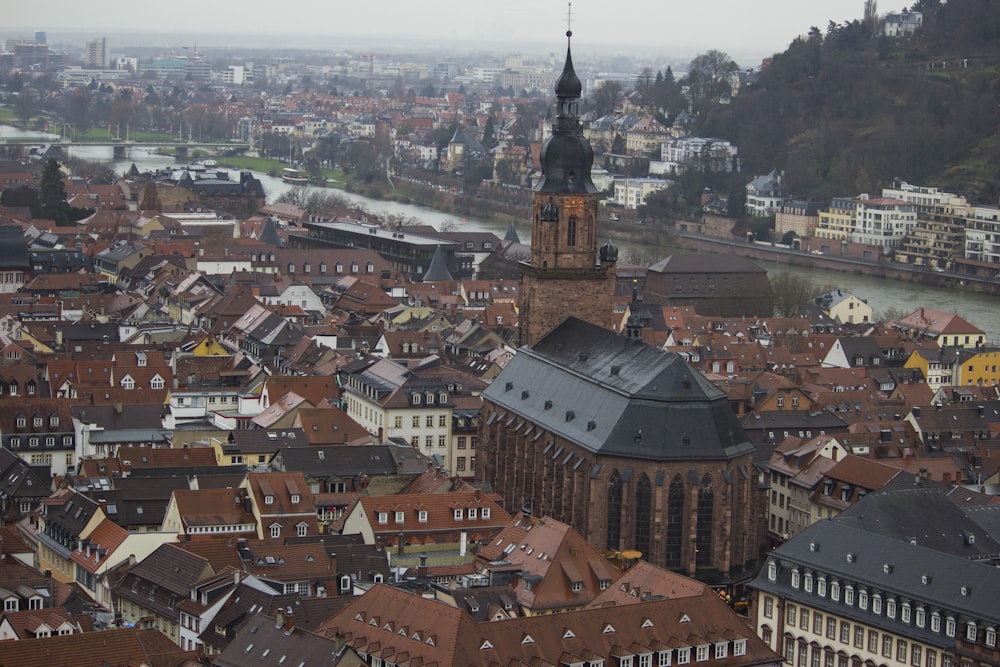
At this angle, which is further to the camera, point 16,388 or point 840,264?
point 840,264

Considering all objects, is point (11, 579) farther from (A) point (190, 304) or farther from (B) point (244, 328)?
(A) point (190, 304)

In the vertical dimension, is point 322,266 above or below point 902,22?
below

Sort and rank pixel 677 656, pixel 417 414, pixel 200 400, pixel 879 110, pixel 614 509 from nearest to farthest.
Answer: pixel 677 656 → pixel 614 509 → pixel 417 414 → pixel 200 400 → pixel 879 110

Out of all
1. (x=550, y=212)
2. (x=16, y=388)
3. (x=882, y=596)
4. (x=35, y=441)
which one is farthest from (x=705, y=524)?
(x=16, y=388)

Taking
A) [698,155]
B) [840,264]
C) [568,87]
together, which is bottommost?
[840,264]

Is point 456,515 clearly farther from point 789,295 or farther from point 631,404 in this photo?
point 789,295

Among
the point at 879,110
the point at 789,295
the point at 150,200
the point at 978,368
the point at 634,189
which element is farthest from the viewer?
the point at 634,189
